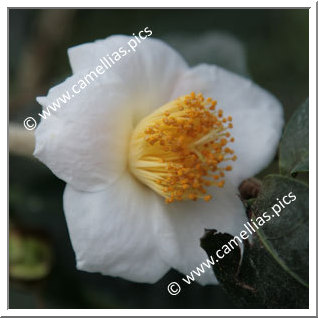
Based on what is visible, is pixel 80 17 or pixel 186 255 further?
pixel 80 17

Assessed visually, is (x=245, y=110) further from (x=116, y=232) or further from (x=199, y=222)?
(x=116, y=232)

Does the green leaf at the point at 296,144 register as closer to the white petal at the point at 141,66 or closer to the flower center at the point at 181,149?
the flower center at the point at 181,149

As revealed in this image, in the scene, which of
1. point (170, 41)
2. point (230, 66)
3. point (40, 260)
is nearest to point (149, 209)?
point (40, 260)

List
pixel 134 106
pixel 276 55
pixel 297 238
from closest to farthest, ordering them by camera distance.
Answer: pixel 297 238 → pixel 134 106 → pixel 276 55

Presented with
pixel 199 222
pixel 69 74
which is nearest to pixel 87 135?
pixel 199 222

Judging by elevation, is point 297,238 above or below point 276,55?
below

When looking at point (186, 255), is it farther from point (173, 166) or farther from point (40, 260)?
point (40, 260)

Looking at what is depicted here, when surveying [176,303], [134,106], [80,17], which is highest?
[80,17]
